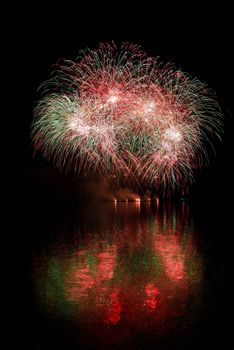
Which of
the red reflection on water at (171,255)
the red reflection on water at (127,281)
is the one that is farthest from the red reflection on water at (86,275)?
the red reflection on water at (171,255)

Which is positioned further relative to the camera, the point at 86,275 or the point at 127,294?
the point at 86,275

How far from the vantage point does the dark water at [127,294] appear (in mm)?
5688

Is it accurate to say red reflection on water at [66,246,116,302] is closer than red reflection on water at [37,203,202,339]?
No

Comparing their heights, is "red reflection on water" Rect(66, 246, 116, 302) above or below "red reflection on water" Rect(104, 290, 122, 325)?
above

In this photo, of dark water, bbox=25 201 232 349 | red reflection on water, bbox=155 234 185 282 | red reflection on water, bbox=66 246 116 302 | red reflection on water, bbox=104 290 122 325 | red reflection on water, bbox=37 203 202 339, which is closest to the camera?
dark water, bbox=25 201 232 349

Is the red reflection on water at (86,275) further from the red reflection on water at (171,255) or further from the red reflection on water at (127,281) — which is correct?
the red reflection on water at (171,255)

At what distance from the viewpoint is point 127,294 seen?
770cm

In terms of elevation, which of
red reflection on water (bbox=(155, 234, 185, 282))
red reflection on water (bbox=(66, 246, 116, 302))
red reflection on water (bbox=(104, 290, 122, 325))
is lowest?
→ red reflection on water (bbox=(104, 290, 122, 325))

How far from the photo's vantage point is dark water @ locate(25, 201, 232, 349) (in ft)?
18.7

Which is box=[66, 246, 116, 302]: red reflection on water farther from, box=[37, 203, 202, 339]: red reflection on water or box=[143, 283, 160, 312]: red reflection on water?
box=[143, 283, 160, 312]: red reflection on water

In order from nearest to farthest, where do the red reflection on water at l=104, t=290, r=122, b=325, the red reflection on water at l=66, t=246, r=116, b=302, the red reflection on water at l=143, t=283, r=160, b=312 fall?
1. the red reflection on water at l=104, t=290, r=122, b=325
2. the red reflection on water at l=143, t=283, r=160, b=312
3. the red reflection on water at l=66, t=246, r=116, b=302

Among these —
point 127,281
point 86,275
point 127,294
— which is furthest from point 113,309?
point 86,275

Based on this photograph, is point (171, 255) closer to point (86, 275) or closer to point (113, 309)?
point (86, 275)

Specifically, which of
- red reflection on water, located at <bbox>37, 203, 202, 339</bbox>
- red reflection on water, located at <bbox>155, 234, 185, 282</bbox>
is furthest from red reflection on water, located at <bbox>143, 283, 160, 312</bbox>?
red reflection on water, located at <bbox>155, 234, 185, 282</bbox>
